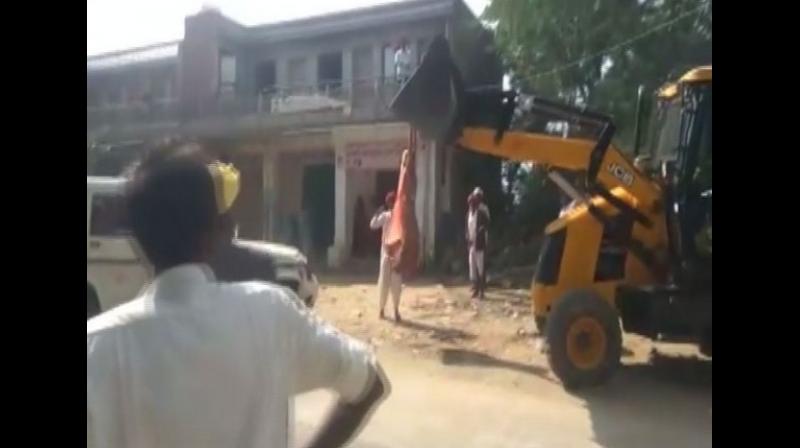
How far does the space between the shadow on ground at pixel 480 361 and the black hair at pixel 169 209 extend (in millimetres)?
6267

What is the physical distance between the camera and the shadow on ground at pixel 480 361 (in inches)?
299

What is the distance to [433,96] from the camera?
7.25m

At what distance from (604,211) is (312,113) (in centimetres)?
1207

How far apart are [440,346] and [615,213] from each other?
266 cm

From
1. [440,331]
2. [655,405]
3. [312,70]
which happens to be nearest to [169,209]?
[655,405]

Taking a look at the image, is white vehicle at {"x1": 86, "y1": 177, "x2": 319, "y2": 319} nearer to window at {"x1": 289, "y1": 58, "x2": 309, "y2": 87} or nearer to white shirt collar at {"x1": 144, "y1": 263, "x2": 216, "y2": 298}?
white shirt collar at {"x1": 144, "y1": 263, "x2": 216, "y2": 298}

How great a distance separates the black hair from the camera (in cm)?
144

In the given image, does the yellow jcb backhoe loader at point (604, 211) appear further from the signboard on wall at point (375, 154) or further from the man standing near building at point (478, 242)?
the signboard on wall at point (375, 154)

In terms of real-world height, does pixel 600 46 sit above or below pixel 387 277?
above

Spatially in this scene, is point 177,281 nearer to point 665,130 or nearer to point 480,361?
point 665,130

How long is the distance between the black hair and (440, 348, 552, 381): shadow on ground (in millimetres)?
6267

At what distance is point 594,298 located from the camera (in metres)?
6.60
